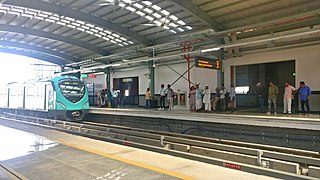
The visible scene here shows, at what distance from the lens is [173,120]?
14.6 m

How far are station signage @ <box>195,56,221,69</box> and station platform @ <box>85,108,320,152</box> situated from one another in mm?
3616

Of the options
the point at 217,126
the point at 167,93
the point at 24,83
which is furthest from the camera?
the point at 24,83

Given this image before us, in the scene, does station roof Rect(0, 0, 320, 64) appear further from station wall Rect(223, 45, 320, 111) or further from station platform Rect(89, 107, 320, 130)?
station platform Rect(89, 107, 320, 130)

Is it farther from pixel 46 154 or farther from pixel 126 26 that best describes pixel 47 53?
pixel 46 154

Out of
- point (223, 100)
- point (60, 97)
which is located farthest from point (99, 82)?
point (223, 100)

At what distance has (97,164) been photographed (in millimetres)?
6004

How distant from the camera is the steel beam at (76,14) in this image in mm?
17117

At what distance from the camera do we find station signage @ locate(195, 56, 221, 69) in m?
15.7

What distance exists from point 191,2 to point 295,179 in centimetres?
1331

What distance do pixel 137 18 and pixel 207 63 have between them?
6.87m

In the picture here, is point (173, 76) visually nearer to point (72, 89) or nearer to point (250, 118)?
point (72, 89)

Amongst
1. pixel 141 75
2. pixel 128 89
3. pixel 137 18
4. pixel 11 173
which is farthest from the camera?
pixel 128 89

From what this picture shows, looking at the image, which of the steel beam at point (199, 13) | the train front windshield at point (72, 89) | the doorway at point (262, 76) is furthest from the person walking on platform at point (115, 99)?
the steel beam at point (199, 13)

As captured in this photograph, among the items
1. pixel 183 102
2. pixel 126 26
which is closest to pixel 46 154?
pixel 183 102
